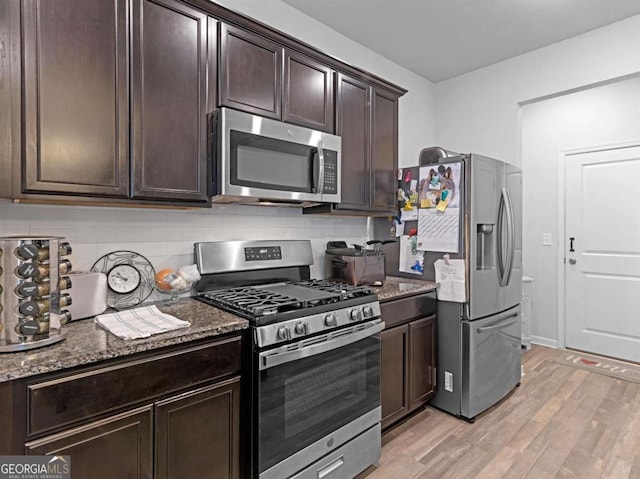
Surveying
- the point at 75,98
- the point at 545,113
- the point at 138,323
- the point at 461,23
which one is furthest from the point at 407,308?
the point at 545,113

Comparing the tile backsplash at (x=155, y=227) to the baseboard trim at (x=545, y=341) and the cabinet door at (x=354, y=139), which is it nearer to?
the cabinet door at (x=354, y=139)

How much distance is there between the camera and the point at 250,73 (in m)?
1.94

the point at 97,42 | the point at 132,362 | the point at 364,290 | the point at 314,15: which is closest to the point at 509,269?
the point at 364,290

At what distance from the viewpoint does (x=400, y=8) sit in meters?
2.59

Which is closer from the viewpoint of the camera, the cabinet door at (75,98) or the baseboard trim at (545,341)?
the cabinet door at (75,98)

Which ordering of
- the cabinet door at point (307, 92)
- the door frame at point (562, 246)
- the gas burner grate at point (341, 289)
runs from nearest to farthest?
the gas burner grate at point (341, 289), the cabinet door at point (307, 92), the door frame at point (562, 246)

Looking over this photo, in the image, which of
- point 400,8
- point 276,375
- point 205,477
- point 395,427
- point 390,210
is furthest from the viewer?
point 390,210

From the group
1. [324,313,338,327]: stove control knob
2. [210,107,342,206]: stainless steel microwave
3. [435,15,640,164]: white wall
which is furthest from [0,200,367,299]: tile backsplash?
[435,15,640,164]: white wall

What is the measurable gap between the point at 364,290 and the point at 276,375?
74 cm

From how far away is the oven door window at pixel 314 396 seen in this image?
1.56 metres

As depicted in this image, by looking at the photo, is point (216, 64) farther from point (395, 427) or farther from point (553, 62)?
point (553, 62)

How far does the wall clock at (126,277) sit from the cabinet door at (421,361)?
5.30 feet

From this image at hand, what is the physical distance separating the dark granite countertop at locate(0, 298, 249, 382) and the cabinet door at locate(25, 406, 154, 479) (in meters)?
0.22

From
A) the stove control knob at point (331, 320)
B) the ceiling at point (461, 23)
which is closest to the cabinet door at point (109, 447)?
the stove control knob at point (331, 320)
